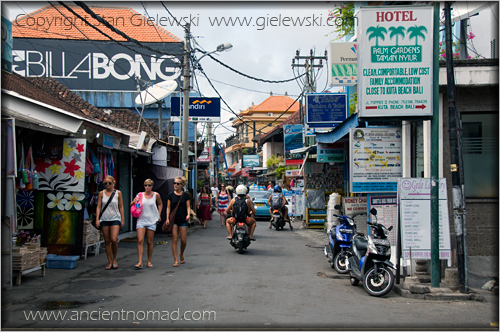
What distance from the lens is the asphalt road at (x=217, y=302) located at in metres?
6.29

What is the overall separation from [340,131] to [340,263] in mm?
4263

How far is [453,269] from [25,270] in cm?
702

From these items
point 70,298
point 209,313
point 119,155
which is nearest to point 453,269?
point 209,313

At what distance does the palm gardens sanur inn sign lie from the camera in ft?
27.3

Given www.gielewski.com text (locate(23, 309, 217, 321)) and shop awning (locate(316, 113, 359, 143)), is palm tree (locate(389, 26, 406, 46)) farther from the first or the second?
www.gielewski.com text (locate(23, 309, 217, 321))

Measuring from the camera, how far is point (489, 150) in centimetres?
984

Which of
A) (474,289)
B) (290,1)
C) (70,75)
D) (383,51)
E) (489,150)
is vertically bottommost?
(474,289)

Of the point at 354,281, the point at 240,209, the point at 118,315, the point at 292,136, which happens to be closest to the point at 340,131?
the point at 240,209

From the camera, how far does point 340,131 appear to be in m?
13.5

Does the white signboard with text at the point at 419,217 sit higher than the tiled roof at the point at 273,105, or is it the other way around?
the tiled roof at the point at 273,105

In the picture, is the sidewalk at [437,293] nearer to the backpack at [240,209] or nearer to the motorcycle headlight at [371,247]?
the motorcycle headlight at [371,247]

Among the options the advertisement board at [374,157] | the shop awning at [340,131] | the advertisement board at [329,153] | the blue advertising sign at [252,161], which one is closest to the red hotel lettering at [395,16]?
the advertisement board at [374,157]

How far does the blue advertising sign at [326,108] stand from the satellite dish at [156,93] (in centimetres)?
532

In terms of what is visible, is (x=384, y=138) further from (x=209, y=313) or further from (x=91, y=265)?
(x=91, y=265)
